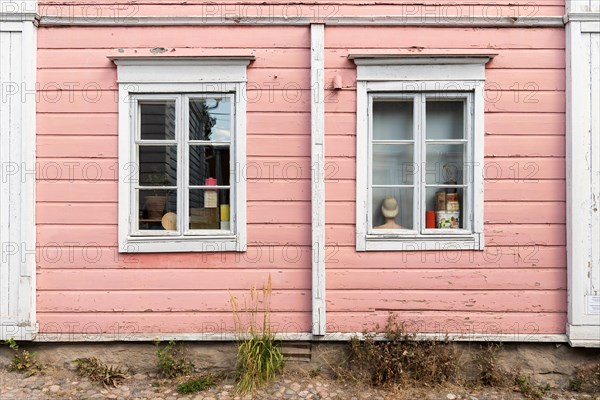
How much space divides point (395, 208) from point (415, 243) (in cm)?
39

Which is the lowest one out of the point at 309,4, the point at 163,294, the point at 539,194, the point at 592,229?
the point at 163,294

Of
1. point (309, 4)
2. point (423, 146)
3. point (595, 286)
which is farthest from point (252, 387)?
point (309, 4)

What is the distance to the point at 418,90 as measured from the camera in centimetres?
429

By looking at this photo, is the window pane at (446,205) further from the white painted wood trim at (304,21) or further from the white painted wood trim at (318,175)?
the white painted wood trim at (304,21)

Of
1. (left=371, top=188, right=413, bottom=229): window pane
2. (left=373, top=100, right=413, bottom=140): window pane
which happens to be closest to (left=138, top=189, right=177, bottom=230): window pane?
(left=371, top=188, right=413, bottom=229): window pane

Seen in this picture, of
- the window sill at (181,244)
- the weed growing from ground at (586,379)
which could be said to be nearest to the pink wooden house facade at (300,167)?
the window sill at (181,244)

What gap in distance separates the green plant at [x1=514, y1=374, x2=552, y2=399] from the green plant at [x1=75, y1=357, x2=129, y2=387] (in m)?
3.65

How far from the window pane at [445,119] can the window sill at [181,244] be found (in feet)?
7.23

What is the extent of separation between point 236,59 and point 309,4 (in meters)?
0.88

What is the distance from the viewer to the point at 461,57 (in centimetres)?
423

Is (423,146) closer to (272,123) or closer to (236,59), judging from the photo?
(272,123)

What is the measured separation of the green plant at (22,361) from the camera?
13.7 feet

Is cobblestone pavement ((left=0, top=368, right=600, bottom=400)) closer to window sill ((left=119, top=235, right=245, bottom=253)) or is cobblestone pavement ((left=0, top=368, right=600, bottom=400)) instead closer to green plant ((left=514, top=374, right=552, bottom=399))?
green plant ((left=514, top=374, right=552, bottom=399))

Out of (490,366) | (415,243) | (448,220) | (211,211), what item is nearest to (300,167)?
(211,211)
